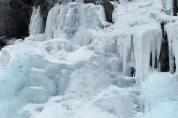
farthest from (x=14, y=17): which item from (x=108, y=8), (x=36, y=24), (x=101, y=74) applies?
(x=101, y=74)

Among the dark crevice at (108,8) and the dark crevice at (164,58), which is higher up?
the dark crevice at (108,8)

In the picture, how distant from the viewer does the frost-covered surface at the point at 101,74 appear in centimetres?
637

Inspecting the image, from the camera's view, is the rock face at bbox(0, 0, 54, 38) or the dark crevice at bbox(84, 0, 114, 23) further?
the rock face at bbox(0, 0, 54, 38)

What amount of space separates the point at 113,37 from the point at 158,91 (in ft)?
9.52

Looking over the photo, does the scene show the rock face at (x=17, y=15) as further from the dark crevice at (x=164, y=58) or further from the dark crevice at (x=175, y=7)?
the dark crevice at (x=164, y=58)

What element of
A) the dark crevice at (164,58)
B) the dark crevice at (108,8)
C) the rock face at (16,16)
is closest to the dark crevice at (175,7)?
the dark crevice at (164,58)

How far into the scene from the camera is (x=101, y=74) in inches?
298

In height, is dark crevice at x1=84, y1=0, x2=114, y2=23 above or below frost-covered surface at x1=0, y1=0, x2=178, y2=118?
above

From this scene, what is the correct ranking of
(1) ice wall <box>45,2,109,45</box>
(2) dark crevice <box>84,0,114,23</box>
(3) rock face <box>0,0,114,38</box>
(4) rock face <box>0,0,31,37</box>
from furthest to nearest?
(4) rock face <box>0,0,31,37</box> → (3) rock face <box>0,0,114,38</box> → (2) dark crevice <box>84,0,114,23</box> → (1) ice wall <box>45,2,109,45</box>

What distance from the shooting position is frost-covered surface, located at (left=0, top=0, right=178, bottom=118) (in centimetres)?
637

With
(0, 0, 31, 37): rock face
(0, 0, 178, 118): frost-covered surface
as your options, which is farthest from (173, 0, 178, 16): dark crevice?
(0, 0, 31, 37): rock face

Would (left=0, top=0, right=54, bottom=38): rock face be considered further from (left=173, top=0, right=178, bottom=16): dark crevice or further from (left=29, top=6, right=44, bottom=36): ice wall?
(left=173, top=0, right=178, bottom=16): dark crevice

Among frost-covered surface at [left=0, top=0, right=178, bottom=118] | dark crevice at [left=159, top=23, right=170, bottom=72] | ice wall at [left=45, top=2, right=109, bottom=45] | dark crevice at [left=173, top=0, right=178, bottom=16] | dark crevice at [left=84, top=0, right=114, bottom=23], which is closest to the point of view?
frost-covered surface at [left=0, top=0, right=178, bottom=118]

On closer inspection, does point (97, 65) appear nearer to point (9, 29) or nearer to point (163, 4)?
point (163, 4)
